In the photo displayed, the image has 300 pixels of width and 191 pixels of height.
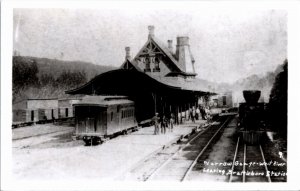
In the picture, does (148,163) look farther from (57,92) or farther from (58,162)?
(57,92)

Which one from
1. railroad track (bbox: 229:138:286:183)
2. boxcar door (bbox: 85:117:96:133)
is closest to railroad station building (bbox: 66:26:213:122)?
boxcar door (bbox: 85:117:96:133)

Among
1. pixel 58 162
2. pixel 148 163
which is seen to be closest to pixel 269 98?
pixel 148 163

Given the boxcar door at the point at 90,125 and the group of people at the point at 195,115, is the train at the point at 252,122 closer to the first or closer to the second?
the boxcar door at the point at 90,125

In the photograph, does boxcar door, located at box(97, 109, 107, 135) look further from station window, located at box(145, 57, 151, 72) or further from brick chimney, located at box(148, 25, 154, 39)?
brick chimney, located at box(148, 25, 154, 39)

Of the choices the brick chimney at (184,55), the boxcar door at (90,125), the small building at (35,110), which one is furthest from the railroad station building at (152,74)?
the small building at (35,110)

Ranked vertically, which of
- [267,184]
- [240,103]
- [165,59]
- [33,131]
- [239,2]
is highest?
[239,2]
